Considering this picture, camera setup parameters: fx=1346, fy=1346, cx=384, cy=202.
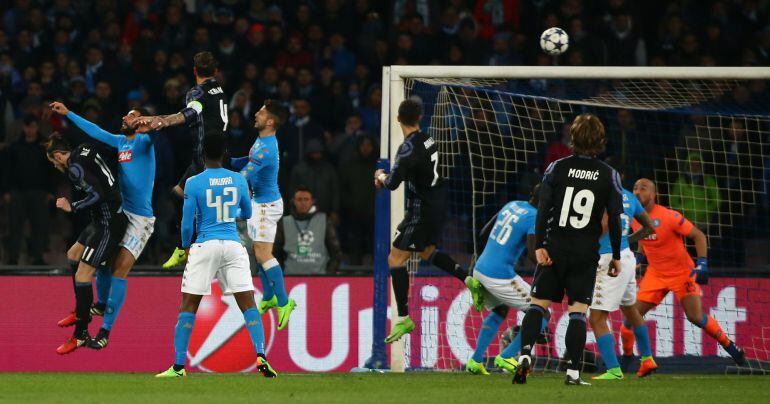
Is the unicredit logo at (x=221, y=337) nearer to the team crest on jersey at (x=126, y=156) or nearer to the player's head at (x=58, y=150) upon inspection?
the team crest on jersey at (x=126, y=156)

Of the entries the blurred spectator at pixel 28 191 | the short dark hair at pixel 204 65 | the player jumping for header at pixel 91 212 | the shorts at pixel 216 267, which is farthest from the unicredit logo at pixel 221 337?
the shorts at pixel 216 267

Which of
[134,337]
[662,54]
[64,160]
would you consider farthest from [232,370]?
[662,54]

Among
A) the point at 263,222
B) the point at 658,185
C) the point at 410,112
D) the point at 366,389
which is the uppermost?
the point at 410,112

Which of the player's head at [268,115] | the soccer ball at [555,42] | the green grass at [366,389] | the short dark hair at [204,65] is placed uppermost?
the soccer ball at [555,42]

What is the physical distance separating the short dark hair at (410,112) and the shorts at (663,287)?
343cm

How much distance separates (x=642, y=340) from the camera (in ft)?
43.8

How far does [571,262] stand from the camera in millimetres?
10469

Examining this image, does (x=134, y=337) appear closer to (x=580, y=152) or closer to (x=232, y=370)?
(x=232, y=370)

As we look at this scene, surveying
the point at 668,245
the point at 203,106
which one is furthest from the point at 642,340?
the point at 203,106

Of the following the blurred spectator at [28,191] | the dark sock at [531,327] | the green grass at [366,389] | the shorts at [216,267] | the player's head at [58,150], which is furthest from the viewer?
the blurred spectator at [28,191]

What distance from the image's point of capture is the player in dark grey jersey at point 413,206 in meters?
12.3

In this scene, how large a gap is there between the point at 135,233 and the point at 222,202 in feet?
7.20

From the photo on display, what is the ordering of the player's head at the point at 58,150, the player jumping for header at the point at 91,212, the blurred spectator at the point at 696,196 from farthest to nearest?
the blurred spectator at the point at 696,196 → the player's head at the point at 58,150 → the player jumping for header at the point at 91,212

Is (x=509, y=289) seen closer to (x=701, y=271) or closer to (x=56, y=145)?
(x=701, y=271)
